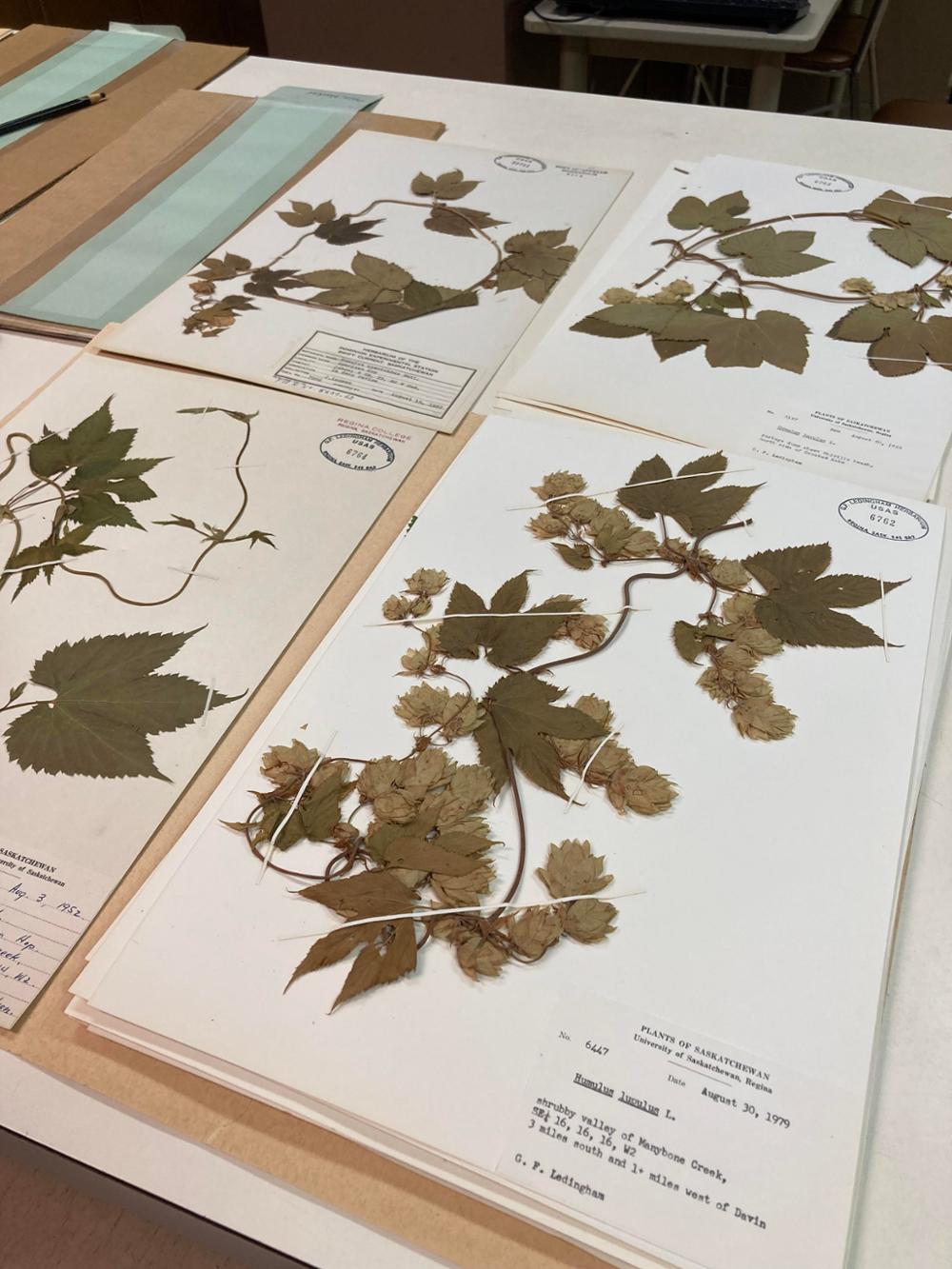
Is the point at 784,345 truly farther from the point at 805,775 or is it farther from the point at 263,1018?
the point at 263,1018

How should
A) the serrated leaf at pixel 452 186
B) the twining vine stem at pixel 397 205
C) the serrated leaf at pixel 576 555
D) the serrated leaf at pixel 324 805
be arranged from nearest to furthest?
the serrated leaf at pixel 324 805 → the serrated leaf at pixel 576 555 → the twining vine stem at pixel 397 205 → the serrated leaf at pixel 452 186

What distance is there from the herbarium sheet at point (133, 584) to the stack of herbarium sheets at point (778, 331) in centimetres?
18

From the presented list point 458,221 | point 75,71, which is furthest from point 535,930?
point 75,71

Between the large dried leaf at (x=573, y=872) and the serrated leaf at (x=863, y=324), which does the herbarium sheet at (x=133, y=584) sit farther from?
the serrated leaf at (x=863, y=324)

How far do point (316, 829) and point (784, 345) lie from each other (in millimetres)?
549

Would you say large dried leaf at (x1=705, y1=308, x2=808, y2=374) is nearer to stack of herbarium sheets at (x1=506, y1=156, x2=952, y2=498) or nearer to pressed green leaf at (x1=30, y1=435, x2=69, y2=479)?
stack of herbarium sheets at (x1=506, y1=156, x2=952, y2=498)

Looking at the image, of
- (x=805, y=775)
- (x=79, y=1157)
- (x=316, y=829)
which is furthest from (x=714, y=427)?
(x=79, y=1157)

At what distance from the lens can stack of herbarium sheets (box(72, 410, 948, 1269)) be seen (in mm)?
380

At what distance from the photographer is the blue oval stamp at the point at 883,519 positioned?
603mm

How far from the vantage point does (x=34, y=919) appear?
0.47 m

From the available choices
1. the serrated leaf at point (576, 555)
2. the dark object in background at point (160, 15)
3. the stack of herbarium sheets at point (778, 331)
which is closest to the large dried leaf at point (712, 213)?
the stack of herbarium sheets at point (778, 331)

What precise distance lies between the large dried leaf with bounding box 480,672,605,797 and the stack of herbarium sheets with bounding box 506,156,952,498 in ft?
0.87

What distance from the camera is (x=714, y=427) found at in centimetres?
69

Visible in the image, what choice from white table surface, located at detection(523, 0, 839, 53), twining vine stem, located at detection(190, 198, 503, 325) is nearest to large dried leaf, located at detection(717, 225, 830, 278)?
twining vine stem, located at detection(190, 198, 503, 325)
